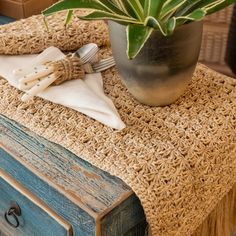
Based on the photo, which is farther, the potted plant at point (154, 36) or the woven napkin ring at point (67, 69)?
the woven napkin ring at point (67, 69)

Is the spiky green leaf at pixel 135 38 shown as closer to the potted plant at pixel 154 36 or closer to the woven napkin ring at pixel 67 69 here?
the potted plant at pixel 154 36

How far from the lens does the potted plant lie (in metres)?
0.70

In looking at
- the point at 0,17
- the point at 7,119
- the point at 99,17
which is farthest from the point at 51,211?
the point at 0,17

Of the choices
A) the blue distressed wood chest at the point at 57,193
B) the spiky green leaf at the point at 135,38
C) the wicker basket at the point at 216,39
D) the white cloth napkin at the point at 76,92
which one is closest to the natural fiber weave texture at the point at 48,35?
the white cloth napkin at the point at 76,92

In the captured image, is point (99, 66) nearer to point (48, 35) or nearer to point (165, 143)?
point (48, 35)

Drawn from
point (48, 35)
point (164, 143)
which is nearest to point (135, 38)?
point (164, 143)

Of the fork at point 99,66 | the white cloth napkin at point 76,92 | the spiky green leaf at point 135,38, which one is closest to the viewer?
the spiky green leaf at point 135,38

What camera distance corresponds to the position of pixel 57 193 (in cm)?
68

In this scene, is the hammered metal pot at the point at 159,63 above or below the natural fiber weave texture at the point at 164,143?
above

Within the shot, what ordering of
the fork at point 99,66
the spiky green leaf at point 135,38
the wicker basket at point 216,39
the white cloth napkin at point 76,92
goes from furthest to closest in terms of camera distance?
the wicker basket at point 216,39 < the fork at point 99,66 < the white cloth napkin at point 76,92 < the spiky green leaf at point 135,38

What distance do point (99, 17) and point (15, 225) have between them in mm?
396

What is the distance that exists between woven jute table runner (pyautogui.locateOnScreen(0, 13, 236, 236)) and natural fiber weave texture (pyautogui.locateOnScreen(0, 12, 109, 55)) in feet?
0.25

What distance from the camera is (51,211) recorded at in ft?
2.39

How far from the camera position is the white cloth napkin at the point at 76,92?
0.75 meters
